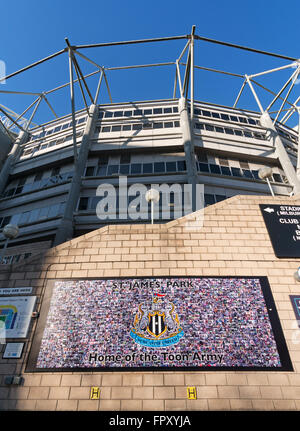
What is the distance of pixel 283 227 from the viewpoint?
38.8ft

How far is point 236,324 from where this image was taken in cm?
920

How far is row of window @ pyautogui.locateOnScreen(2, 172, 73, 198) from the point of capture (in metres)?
25.6

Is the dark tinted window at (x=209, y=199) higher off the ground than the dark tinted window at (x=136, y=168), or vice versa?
the dark tinted window at (x=136, y=168)

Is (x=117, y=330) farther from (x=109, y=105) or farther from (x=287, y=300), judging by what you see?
(x=109, y=105)

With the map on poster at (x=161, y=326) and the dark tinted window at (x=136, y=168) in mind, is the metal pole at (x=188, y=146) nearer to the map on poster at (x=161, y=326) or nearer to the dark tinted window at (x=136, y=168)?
the dark tinted window at (x=136, y=168)

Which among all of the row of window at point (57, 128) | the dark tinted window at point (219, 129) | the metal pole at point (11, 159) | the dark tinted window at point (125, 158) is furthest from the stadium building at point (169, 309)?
the row of window at point (57, 128)

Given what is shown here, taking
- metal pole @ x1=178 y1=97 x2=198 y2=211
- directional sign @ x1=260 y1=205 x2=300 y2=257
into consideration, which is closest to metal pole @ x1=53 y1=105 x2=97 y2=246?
metal pole @ x1=178 y1=97 x2=198 y2=211

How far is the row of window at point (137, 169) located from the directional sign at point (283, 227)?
486 inches

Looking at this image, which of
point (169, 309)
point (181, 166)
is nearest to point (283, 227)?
point (169, 309)

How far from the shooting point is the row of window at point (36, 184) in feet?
83.9

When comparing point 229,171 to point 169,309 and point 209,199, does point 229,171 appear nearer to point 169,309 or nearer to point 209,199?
point 209,199

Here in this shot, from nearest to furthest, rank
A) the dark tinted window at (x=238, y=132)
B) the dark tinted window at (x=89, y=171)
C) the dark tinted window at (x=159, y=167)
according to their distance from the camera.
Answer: the dark tinted window at (x=159, y=167), the dark tinted window at (x=89, y=171), the dark tinted window at (x=238, y=132)
